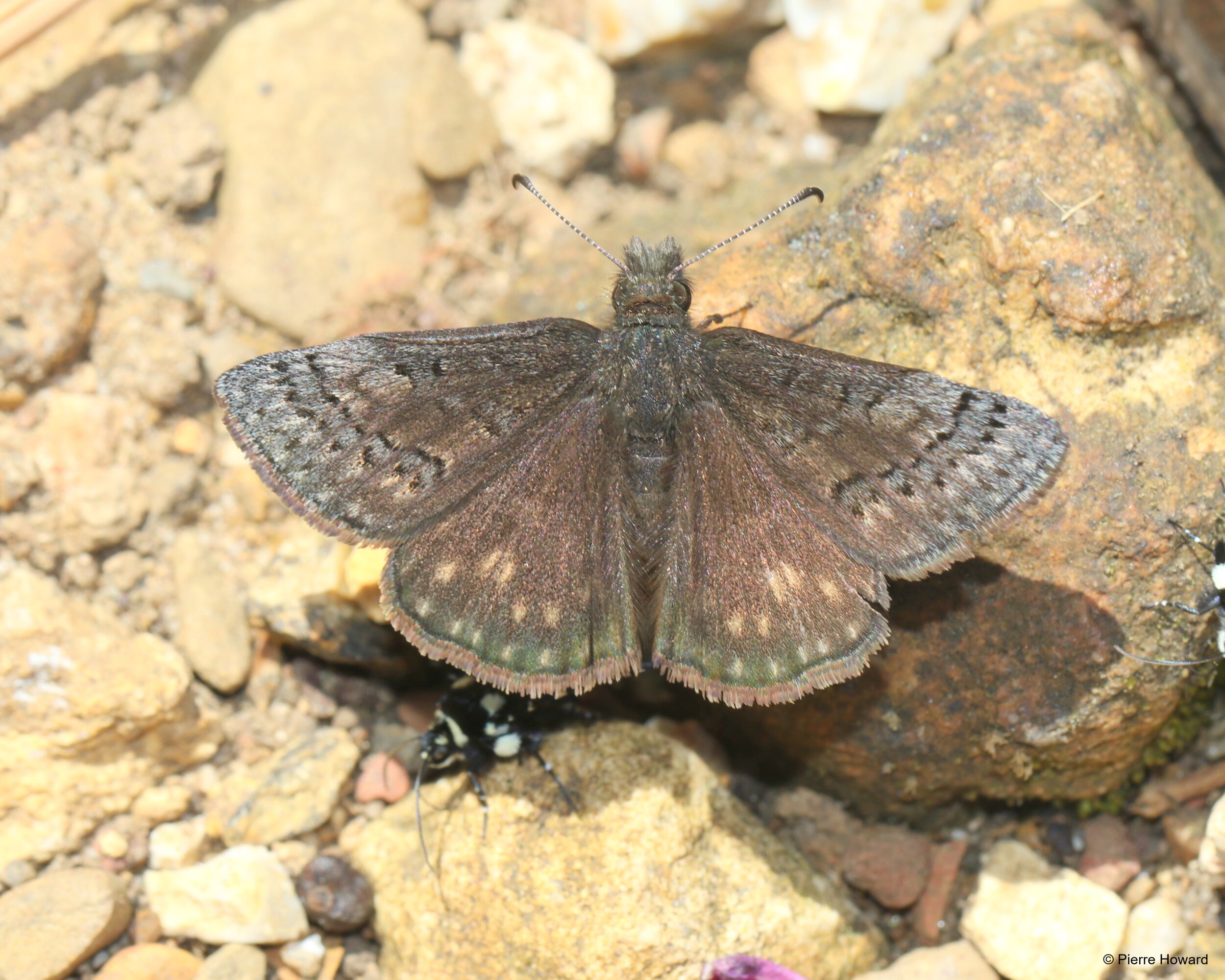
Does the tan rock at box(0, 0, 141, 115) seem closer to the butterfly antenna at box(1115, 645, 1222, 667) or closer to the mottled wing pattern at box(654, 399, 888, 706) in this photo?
the mottled wing pattern at box(654, 399, 888, 706)

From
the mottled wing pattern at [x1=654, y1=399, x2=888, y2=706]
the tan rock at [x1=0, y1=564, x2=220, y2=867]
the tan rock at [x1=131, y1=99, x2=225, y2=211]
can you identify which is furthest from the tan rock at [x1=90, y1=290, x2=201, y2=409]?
the mottled wing pattern at [x1=654, y1=399, x2=888, y2=706]

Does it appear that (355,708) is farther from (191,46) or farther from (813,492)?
(191,46)

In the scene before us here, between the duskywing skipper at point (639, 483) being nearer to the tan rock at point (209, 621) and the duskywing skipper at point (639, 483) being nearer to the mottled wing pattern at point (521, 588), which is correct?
the mottled wing pattern at point (521, 588)

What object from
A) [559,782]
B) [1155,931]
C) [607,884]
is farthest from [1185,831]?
[559,782]

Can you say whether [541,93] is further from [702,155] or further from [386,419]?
[386,419]

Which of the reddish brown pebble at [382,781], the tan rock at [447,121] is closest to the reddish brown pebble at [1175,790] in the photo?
the reddish brown pebble at [382,781]

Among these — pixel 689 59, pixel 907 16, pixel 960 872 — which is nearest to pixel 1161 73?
pixel 907 16
